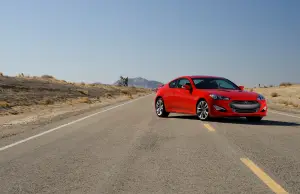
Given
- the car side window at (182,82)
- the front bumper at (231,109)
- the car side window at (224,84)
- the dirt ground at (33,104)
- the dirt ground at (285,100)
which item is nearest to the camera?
the front bumper at (231,109)

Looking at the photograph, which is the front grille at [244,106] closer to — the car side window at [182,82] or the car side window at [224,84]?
→ the car side window at [224,84]

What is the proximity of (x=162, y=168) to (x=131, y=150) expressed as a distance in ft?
5.65

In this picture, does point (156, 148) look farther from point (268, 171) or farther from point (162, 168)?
point (268, 171)

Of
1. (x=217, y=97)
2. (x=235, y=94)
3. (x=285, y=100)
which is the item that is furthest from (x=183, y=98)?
(x=285, y=100)

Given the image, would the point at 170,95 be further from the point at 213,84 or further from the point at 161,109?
the point at 213,84

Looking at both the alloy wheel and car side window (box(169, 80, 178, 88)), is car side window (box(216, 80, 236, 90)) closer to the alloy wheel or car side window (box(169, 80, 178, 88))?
car side window (box(169, 80, 178, 88))

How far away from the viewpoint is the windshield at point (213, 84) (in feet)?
49.9

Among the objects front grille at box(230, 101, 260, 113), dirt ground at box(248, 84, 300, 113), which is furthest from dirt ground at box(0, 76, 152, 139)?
dirt ground at box(248, 84, 300, 113)

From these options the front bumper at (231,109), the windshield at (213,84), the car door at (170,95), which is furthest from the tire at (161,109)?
the front bumper at (231,109)

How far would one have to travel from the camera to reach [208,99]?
14086mm

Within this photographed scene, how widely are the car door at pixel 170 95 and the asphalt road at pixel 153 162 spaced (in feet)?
15.4

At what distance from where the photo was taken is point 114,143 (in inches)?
356

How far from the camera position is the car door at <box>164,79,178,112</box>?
15852mm

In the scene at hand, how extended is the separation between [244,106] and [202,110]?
136cm
